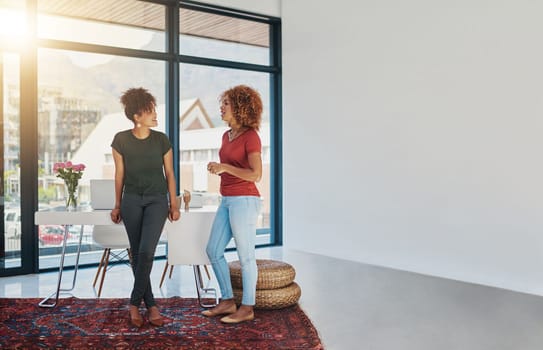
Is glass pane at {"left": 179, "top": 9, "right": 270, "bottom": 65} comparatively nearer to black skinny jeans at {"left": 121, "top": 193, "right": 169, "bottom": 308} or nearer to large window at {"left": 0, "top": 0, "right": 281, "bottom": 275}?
large window at {"left": 0, "top": 0, "right": 281, "bottom": 275}

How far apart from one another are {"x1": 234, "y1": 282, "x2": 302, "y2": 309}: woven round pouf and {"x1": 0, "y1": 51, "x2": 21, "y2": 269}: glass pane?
266cm

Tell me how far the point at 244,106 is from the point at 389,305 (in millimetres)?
1917

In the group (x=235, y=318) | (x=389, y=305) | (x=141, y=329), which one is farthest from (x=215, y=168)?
(x=389, y=305)

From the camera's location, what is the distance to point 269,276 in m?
4.00

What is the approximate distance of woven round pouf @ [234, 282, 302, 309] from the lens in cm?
394

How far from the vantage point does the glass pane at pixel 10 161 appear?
210 inches

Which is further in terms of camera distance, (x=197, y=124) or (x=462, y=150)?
(x=197, y=124)

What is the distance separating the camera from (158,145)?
3.60 meters

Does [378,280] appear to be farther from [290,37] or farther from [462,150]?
[290,37]

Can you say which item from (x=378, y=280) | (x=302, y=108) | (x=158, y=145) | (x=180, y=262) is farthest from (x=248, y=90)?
(x=302, y=108)

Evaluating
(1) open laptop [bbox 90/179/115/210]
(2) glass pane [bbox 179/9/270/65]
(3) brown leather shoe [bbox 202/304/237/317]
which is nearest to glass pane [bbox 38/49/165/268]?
(2) glass pane [bbox 179/9/270/65]

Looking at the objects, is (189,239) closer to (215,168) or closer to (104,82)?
(215,168)

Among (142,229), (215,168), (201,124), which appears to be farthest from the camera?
(201,124)

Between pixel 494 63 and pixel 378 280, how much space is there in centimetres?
222
